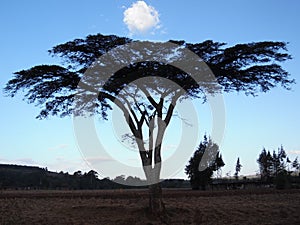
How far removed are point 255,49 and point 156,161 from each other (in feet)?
24.3

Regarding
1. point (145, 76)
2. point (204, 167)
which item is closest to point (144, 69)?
point (145, 76)

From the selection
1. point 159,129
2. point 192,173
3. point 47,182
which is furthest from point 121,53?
point 47,182

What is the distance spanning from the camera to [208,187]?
74.2m

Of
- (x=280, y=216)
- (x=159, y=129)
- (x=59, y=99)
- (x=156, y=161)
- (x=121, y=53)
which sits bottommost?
(x=280, y=216)

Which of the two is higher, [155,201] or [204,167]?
[204,167]

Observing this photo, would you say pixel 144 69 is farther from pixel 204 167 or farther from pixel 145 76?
pixel 204 167

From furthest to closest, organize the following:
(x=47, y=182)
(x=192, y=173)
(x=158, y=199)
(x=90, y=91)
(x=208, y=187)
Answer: (x=47, y=182)
(x=208, y=187)
(x=192, y=173)
(x=90, y=91)
(x=158, y=199)

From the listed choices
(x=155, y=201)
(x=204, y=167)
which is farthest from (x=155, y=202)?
(x=204, y=167)

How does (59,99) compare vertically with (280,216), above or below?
above

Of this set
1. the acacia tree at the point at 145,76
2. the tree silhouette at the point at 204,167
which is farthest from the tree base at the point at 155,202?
the tree silhouette at the point at 204,167

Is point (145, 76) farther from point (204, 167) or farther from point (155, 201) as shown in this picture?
point (204, 167)

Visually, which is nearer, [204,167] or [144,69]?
[144,69]

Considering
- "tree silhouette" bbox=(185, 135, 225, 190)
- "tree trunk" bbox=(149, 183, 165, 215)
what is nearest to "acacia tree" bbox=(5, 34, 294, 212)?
"tree trunk" bbox=(149, 183, 165, 215)

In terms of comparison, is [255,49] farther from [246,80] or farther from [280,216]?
[280,216]
